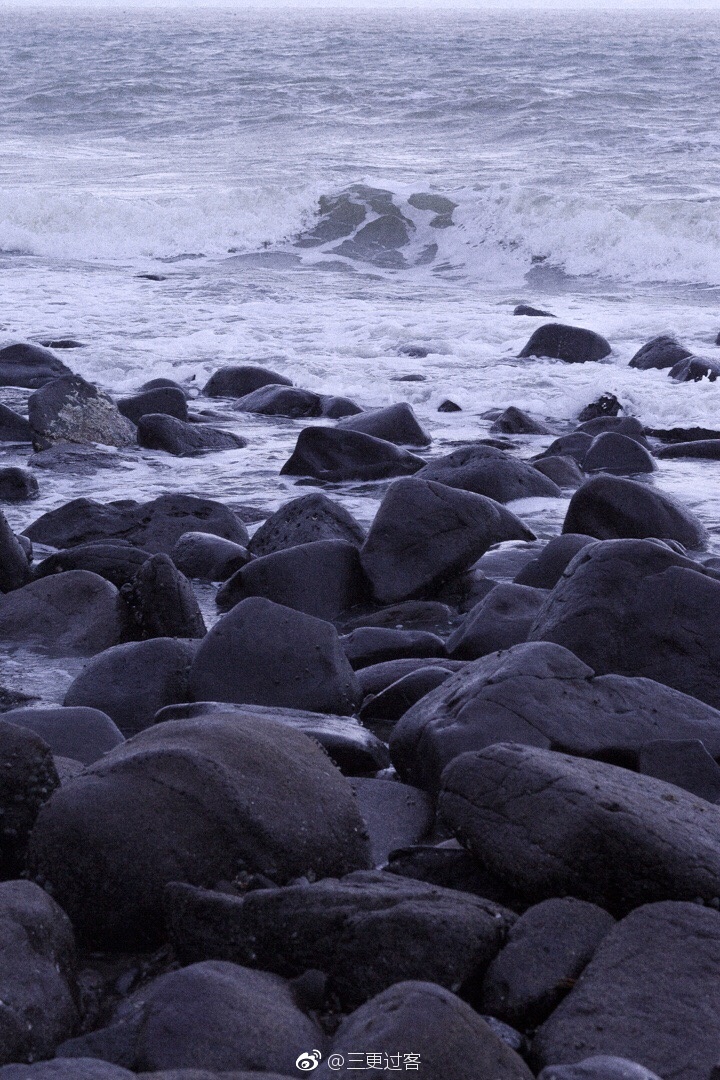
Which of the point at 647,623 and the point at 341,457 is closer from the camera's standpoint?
the point at 647,623

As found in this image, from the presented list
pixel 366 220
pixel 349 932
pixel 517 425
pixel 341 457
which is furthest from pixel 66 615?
pixel 366 220

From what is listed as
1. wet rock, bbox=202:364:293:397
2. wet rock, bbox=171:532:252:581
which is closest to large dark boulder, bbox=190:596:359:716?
wet rock, bbox=171:532:252:581

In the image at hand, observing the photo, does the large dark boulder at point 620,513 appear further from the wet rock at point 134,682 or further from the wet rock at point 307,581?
the wet rock at point 134,682

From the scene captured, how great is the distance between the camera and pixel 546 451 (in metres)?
7.76

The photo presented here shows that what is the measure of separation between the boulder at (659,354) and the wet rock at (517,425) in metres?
1.94

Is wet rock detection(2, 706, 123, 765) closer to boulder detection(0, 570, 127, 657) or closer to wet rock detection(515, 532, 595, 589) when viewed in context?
boulder detection(0, 570, 127, 657)

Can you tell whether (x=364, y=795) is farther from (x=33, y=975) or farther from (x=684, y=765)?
(x=33, y=975)

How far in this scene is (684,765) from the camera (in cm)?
334

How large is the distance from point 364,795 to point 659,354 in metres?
7.62

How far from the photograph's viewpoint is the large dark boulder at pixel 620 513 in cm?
561

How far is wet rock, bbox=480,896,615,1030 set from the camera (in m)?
2.29

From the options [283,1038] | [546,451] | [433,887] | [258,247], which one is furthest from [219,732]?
[258,247]

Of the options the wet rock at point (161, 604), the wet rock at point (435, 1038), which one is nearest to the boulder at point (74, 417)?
the wet rock at point (161, 604)

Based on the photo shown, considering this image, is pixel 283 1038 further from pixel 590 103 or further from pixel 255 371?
pixel 590 103
